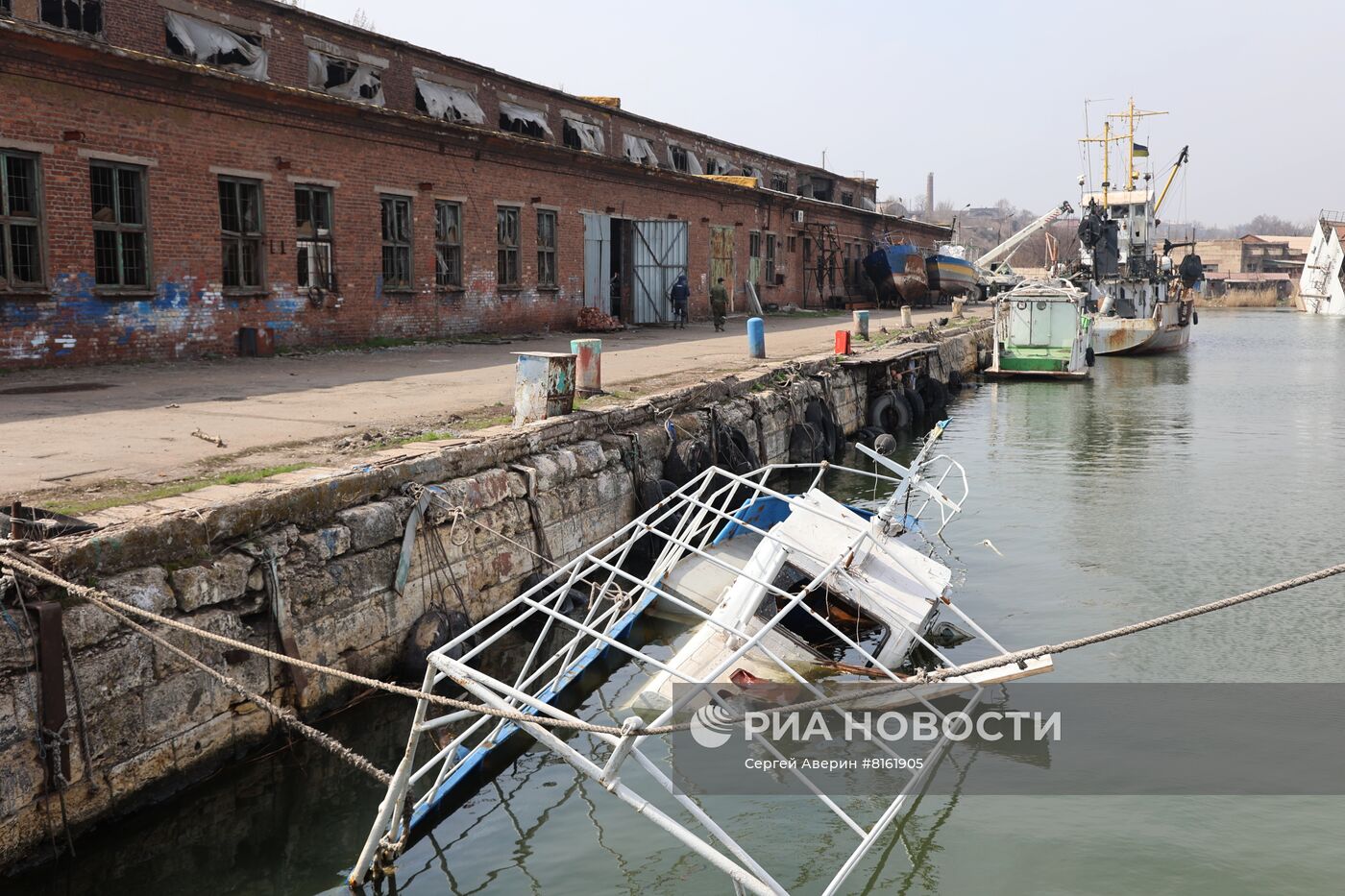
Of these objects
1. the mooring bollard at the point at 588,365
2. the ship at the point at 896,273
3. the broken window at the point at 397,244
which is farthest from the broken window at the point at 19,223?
the ship at the point at 896,273

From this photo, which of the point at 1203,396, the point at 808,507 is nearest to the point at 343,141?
the point at 808,507

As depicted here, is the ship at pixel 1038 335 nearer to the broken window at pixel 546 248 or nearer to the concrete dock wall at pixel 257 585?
the broken window at pixel 546 248

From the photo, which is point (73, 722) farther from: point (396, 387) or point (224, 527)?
point (396, 387)

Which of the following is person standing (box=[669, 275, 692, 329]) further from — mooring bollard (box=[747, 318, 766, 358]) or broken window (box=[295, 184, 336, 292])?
broken window (box=[295, 184, 336, 292])

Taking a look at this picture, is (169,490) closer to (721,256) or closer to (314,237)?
(314,237)

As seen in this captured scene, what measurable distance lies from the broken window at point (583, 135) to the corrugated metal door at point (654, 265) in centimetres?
276

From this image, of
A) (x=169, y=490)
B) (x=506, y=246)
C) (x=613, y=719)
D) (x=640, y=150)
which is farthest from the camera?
(x=640, y=150)

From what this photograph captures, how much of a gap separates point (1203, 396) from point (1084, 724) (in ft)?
73.4

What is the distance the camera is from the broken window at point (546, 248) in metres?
24.0

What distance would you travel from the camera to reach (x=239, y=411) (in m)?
10.9

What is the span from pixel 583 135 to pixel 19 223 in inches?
714

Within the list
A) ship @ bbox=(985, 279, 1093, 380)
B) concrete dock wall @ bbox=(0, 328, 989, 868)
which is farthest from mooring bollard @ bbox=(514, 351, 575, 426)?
ship @ bbox=(985, 279, 1093, 380)

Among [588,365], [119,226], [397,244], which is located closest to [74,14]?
[119,226]

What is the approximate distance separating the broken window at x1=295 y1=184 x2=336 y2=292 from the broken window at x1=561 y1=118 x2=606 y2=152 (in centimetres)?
1157
